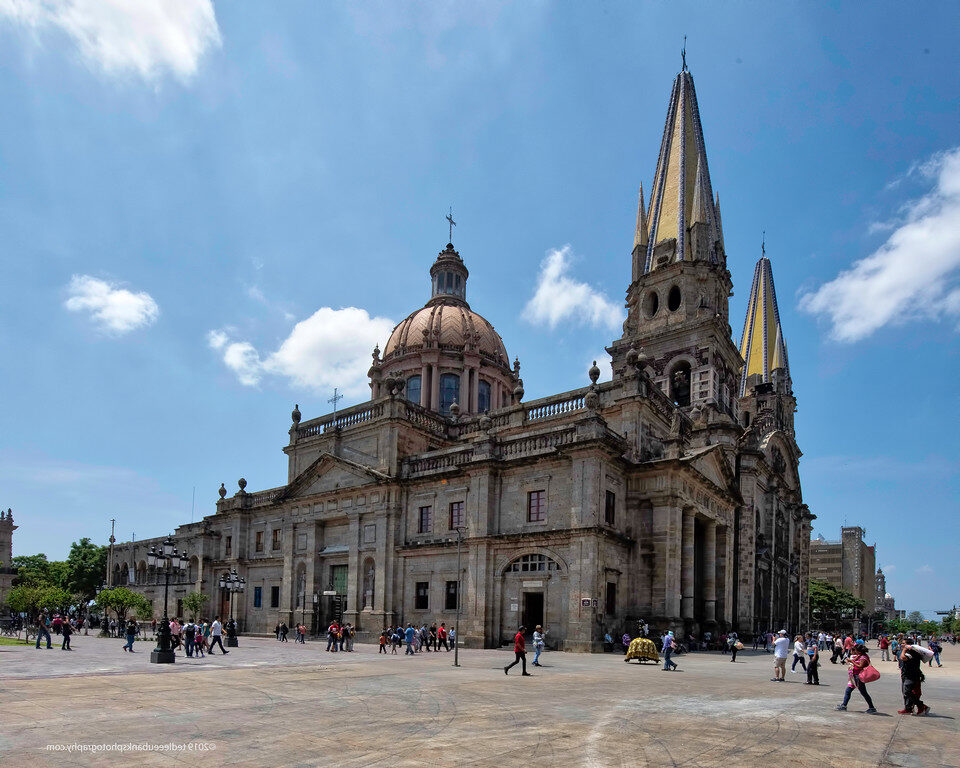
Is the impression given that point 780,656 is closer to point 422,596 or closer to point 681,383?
point 422,596

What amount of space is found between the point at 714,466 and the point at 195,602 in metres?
34.8

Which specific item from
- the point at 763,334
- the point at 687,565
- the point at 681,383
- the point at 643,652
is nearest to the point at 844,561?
the point at 763,334

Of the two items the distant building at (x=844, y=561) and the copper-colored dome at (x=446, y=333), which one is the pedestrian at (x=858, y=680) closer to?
the copper-colored dome at (x=446, y=333)

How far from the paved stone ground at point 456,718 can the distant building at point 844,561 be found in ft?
439

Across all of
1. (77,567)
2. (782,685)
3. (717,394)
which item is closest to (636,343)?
(717,394)

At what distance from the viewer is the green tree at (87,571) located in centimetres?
7625

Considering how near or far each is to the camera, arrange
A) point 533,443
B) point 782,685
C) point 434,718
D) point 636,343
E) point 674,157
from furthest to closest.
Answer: point 674,157 < point 636,343 < point 533,443 < point 782,685 < point 434,718

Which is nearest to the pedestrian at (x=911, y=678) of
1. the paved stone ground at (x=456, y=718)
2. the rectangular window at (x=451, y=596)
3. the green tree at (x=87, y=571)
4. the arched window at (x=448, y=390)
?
the paved stone ground at (x=456, y=718)

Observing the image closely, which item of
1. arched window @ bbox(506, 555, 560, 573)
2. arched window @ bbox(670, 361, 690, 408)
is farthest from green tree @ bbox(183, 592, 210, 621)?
arched window @ bbox(670, 361, 690, 408)

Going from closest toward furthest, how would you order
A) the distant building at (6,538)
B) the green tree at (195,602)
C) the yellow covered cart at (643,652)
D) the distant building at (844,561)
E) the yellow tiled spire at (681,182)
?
1. the yellow covered cart at (643,652)
2. the green tree at (195,602)
3. the yellow tiled spire at (681,182)
4. the distant building at (6,538)
5. the distant building at (844,561)

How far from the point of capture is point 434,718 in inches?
507

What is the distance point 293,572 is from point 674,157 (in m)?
41.6

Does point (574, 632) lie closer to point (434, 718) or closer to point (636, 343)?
point (434, 718)

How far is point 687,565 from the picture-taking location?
36.5 meters
